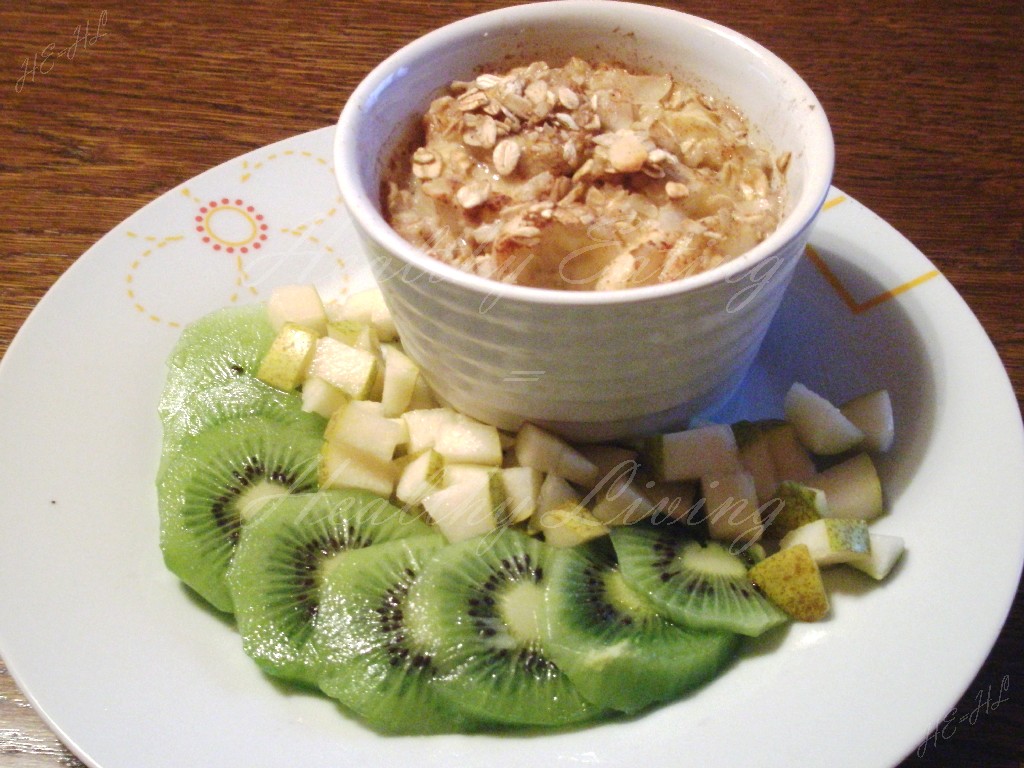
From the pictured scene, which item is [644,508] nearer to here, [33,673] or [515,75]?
[515,75]

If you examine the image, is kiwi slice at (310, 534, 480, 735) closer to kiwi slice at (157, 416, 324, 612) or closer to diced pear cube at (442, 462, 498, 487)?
diced pear cube at (442, 462, 498, 487)

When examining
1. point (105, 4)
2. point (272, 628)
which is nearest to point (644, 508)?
point (272, 628)

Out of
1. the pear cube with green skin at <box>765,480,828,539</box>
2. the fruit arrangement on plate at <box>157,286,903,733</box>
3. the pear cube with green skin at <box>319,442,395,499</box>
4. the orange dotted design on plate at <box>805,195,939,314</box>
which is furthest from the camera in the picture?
the orange dotted design on plate at <box>805,195,939,314</box>

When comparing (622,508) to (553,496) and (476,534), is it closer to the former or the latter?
(553,496)

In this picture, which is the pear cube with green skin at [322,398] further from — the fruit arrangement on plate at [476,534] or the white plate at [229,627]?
the white plate at [229,627]

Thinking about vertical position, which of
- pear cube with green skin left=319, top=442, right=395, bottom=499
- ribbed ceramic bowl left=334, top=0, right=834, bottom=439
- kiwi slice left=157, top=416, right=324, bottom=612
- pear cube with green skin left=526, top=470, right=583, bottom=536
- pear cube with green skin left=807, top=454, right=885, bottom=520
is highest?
ribbed ceramic bowl left=334, top=0, right=834, bottom=439

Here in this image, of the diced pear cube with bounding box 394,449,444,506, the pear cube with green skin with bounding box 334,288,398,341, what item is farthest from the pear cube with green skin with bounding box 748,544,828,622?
the pear cube with green skin with bounding box 334,288,398,341

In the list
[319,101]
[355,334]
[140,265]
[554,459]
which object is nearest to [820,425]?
[554,459]
